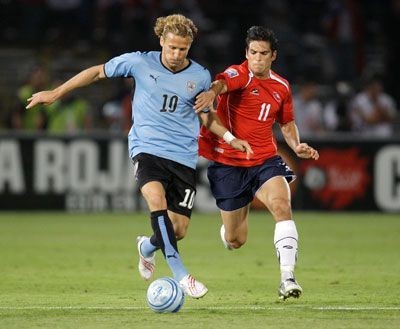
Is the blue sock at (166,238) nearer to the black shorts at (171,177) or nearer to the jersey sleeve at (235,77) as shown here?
the black shorts at (171,177)

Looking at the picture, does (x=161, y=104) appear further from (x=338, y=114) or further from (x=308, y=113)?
(x=338, y=114)

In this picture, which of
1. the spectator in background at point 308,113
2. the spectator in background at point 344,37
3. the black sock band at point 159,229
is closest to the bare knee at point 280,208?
the black sock band at point 159,229

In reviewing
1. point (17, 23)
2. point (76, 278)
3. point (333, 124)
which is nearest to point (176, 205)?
point (76, 278)

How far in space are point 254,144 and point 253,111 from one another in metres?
0.29

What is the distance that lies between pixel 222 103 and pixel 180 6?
45.5 ft

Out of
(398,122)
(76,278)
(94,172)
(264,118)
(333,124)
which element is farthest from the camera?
(398,122)

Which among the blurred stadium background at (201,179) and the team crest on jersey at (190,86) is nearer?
the blurred stadium background at (201,179)

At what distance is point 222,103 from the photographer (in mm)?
10539

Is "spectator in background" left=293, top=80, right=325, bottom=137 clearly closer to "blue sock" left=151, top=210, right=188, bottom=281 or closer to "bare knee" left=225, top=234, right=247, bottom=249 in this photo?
"bare knee" left=225, top=234, right=247, bottom=249

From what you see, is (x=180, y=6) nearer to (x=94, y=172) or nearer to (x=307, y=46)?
(x=307, y=46)

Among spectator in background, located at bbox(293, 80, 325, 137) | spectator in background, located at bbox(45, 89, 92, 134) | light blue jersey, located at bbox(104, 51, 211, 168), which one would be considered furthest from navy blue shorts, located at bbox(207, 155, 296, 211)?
spectator in background, located at bbox(293, 80, 325, 137)

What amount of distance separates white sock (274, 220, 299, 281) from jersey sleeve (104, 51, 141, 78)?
1772 mm

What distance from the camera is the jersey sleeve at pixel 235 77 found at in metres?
10.0

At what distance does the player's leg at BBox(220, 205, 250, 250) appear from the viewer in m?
10.7
